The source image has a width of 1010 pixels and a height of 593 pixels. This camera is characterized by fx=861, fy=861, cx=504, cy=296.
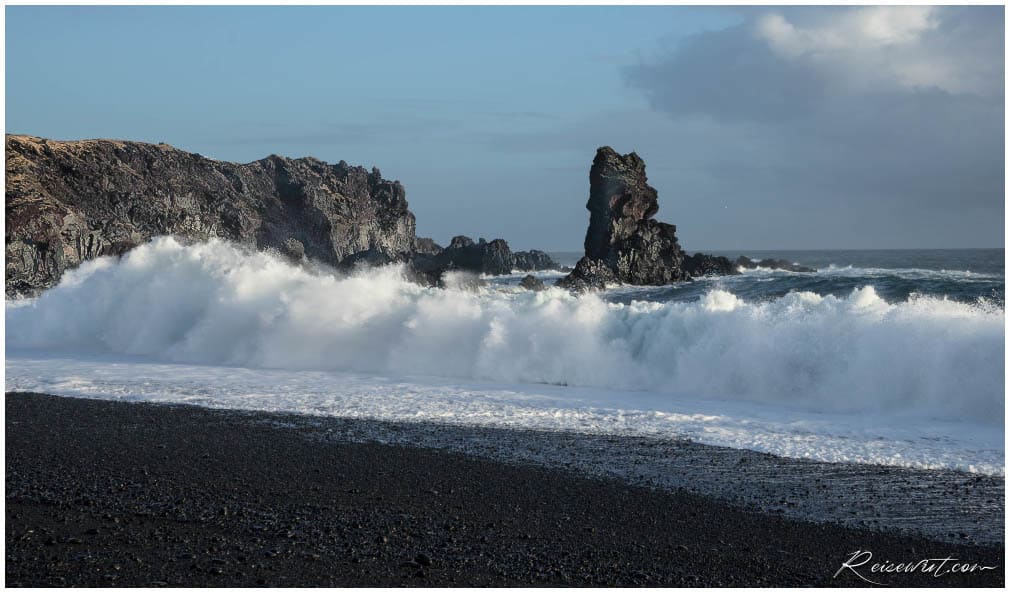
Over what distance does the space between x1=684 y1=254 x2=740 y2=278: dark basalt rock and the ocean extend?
3144cm

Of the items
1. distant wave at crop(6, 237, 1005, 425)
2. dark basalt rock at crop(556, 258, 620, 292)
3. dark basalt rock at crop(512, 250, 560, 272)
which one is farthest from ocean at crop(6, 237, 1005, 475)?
dark basalt rock at crop(512, 250, 560, 272)

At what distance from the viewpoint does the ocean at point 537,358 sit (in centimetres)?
930

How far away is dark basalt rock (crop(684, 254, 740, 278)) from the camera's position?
45.8 metres

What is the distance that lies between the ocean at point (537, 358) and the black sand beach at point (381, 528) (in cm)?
209

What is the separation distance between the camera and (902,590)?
15.6ft

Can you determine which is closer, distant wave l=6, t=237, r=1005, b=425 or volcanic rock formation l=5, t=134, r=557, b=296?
distant wave l=6, t=237, r=1005, b=425

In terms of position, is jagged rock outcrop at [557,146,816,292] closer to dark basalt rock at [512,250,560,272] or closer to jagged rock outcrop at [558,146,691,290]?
jagged rock outcrop at [558,146,691,290]

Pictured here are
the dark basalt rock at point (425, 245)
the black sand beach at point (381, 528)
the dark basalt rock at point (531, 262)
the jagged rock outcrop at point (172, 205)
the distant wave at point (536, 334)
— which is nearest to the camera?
the black sand beach at point (381, 528)

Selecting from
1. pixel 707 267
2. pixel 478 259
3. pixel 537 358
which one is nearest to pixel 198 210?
pixel 478 259

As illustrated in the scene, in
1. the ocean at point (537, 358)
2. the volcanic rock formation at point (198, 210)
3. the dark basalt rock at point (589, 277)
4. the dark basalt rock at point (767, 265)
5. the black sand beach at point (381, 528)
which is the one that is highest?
the volcanic rock formation at point (198, 210)

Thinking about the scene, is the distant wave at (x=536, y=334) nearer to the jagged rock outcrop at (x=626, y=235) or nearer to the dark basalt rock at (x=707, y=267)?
the jagged rock outcrop at (x=626, y=235)

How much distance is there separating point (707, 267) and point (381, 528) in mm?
42286

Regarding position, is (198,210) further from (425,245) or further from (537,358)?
(537,358)

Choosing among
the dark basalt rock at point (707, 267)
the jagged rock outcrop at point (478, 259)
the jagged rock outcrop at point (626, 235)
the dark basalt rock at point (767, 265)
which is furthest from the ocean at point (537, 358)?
the dark basalt rock at point (767, 265)
